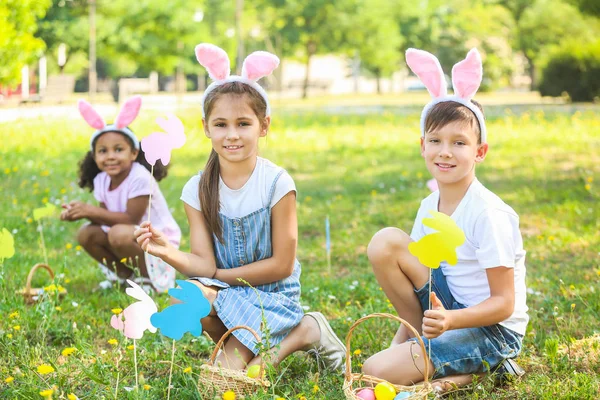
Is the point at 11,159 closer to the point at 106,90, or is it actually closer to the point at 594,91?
the point at 594,91

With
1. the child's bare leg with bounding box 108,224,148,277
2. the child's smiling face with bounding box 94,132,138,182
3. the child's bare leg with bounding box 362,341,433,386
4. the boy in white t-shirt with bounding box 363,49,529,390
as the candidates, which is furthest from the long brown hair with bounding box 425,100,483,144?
the child's smiling face with bounding box 94,132,138,182

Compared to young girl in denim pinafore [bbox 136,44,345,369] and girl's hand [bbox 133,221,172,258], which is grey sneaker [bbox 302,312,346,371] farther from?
girl's hand [bbox 133,221,172,258]

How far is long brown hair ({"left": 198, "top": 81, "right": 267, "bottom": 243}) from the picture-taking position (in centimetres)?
275

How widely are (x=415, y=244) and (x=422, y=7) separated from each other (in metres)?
38.9

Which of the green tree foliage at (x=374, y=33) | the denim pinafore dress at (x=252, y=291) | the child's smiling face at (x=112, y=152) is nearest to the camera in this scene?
the denim pinafore dress at (x=252, y=291)

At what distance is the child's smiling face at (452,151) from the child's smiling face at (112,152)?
1947mm

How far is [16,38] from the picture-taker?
10844 mm


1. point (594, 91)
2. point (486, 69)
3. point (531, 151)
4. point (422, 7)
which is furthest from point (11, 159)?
point (422, 7)

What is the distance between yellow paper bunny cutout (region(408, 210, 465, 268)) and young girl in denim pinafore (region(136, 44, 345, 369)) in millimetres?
732

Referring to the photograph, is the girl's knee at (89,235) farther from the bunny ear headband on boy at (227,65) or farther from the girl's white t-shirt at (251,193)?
the bunny ear headband on boy at (227,65)

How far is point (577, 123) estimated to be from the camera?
11312 mm

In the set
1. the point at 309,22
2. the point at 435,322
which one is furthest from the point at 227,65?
the point at 309,22

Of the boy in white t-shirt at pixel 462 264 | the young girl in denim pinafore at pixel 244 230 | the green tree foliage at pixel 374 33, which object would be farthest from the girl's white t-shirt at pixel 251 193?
the green tree foliage at pixel 374 33

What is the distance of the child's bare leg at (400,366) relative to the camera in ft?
8.18
